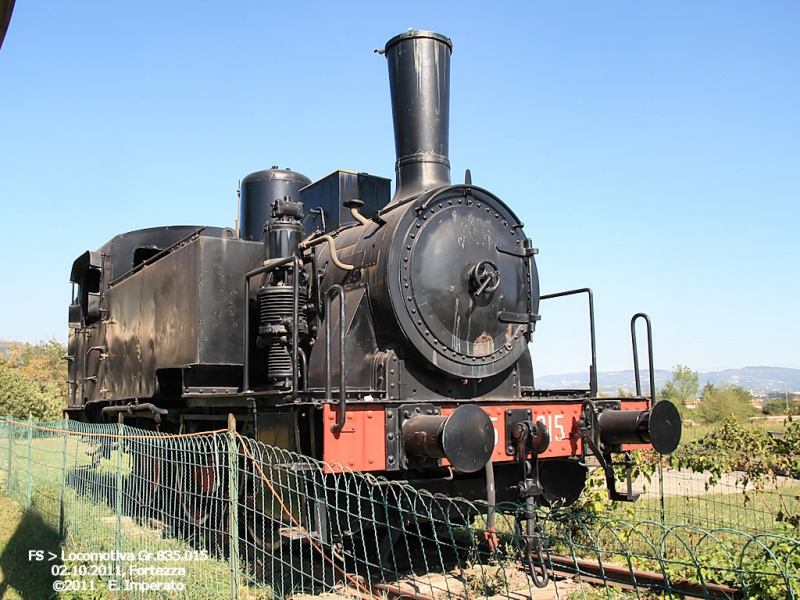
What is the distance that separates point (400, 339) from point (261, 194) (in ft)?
11.6

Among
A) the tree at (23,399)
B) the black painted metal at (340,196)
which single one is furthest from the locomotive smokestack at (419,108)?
the tree at (23,399)

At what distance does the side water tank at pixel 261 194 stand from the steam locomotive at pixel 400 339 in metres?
1.19

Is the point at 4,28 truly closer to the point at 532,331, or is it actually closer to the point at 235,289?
the point at 235,289

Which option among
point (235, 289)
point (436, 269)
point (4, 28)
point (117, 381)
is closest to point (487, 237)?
point (436, 269)

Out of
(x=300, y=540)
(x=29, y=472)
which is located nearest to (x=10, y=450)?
(x=29, y=472)

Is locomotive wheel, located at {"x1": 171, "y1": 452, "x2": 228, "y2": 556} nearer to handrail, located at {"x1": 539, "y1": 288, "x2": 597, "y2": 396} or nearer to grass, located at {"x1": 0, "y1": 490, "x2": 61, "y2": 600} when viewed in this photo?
grass, located at {"x1": 0, "y1": 490, "x2": 61, "y2": 600}

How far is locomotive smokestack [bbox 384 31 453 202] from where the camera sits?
586cm

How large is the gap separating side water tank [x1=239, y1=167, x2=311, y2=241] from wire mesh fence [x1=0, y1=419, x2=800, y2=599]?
2560 millimetres

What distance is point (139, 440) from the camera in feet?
17.5

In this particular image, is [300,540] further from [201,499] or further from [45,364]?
[45,364]

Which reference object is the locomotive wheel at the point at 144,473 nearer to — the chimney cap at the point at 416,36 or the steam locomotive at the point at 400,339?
the steam locomotive at the point at 400,339

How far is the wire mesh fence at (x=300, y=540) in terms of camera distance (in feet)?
12.7

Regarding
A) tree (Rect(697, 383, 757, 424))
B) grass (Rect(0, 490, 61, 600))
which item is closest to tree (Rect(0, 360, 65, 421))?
grass (Rect(0, 490, 61, 600))

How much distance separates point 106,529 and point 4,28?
4.19 meters
